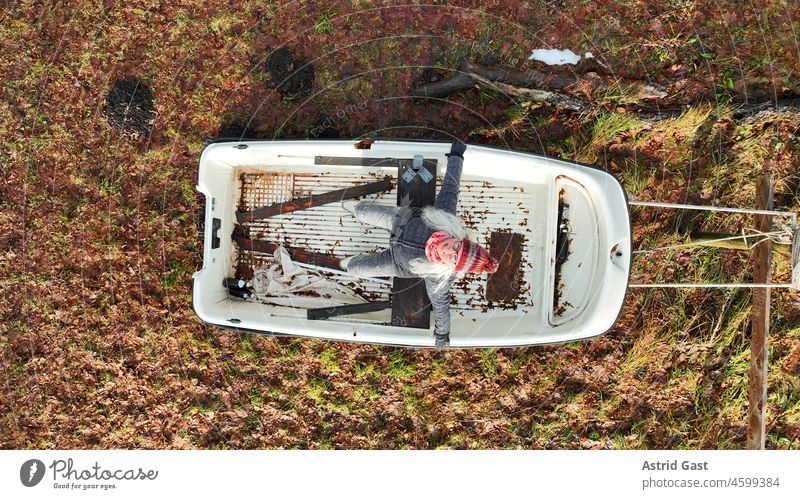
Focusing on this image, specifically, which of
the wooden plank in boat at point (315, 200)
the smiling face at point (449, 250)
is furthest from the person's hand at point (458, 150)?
the smiling face at point (449, 250)

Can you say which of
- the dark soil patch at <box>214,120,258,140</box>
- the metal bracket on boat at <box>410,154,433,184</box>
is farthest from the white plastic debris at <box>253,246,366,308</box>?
the dark soil patch at <box>214,120,258,140</box>

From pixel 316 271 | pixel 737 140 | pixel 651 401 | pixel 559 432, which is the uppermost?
pixel 737 140

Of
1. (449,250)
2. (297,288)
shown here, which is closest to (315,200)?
(297,288)

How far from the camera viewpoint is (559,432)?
3666 millimetres

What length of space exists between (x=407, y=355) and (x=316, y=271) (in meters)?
1.02

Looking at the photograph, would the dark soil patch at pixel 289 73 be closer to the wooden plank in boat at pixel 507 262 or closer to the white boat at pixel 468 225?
the white boat at pixel 468 225

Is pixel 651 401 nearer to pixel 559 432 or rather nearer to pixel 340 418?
pixel 559 432

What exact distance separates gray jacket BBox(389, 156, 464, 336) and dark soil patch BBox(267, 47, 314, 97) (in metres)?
1.55

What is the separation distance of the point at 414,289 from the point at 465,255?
0.97 metres

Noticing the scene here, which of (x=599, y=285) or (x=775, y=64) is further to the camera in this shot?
(x=775, y=64)

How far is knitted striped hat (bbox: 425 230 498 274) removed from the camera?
Answer: 2.11m

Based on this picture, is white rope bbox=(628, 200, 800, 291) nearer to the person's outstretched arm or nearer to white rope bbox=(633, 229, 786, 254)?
white rope bbox=(633, 229, 786, 254)
